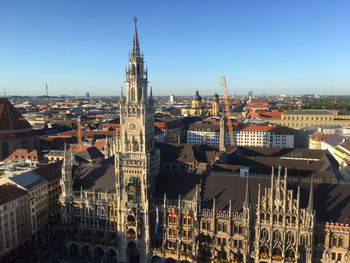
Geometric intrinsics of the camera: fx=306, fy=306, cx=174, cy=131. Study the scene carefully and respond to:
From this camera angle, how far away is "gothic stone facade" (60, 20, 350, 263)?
202 feet

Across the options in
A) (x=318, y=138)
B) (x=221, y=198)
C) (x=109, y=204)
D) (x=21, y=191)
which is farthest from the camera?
(x=318, y=138)

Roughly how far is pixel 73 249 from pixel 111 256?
10.6 m

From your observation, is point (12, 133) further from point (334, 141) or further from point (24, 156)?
point (334, 141)

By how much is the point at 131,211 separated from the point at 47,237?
34.3m

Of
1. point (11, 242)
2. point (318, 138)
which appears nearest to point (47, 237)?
point (11, 242)

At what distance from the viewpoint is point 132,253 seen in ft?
251

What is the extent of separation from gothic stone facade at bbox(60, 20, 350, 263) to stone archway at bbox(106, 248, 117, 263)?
254 mm

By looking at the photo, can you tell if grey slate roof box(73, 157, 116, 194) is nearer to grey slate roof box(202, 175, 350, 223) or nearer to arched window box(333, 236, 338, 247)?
grey slate roof box(202, 175, 350, 223)

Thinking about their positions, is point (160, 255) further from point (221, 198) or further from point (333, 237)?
point (333, 237)

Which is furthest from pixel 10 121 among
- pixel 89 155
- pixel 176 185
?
pixel 176 185

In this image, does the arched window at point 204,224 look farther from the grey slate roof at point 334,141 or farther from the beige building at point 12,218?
the grey slate roof at point 334,141

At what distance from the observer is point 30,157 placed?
421ft

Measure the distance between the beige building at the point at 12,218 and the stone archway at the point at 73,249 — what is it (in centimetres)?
1479

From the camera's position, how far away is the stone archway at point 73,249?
7982cm
